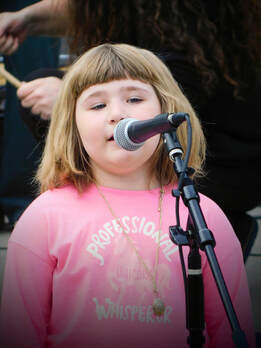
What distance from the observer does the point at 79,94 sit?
50.6 inches

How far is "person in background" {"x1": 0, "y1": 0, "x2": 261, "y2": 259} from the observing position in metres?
1.78

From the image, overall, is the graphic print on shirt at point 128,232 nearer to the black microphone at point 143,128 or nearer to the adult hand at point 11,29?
the black microphone at point 143,128

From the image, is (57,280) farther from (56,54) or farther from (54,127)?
(56,54)

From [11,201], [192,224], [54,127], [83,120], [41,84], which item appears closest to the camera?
[192,224]

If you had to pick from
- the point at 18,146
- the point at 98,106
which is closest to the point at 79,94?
the point at 98,106

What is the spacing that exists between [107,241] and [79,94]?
0.35 meters

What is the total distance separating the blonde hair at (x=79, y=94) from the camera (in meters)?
1.27

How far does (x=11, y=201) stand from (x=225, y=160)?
159cm

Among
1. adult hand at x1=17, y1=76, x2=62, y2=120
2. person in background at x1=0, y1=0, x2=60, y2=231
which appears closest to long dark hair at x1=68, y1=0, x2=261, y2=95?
adult hand at x1=17, y1=76, x2=62, y2=120

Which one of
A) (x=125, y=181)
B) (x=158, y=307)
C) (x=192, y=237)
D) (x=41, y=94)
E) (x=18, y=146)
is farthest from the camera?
(x=18, y=146)

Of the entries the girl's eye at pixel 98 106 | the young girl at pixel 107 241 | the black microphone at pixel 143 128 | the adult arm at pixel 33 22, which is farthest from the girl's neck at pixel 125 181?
the adult arm at pixel 33 22

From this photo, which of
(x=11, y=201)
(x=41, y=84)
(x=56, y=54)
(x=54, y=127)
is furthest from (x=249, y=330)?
(x=56, y=54)

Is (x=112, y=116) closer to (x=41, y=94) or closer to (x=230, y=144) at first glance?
(x=41, y=94)

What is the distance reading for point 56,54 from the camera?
128 inches
